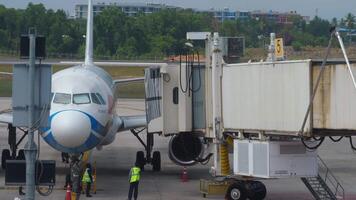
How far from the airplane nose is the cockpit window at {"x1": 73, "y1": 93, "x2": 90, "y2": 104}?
71 cm

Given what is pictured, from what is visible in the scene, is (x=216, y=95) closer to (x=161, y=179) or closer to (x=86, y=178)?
(x=86, y=178)

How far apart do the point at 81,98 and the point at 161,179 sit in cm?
515

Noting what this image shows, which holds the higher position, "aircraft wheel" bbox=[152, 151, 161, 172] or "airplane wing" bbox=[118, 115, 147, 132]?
"airplane wing" bbox=[118, 115, 147, 132]

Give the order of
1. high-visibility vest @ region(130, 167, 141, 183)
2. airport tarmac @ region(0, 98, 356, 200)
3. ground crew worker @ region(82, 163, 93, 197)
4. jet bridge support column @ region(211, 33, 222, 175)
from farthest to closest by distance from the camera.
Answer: airport tarmac @ region(0, 98, 356, 200)
ground crew worker @ region(82, 163, 93, 197)
high-visibility vest @ region(130, 167, 141, 183)
jet bridge support column @ region(211, 33, 222, 175)

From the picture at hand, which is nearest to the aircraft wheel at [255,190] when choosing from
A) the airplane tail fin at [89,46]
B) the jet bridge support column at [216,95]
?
the jet bridge support column at [216,95]

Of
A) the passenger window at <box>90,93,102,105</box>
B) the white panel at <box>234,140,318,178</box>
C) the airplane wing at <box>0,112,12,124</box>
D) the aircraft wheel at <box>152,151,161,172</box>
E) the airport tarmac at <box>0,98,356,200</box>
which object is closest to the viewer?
the white panel at <box>234,140,318,178</box>

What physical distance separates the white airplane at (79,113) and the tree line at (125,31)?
188ft

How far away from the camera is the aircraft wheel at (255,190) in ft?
72.7

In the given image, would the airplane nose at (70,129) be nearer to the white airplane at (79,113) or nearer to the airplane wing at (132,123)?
the white airplane at (79,113)

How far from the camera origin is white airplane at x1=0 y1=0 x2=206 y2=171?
2339 centimetres

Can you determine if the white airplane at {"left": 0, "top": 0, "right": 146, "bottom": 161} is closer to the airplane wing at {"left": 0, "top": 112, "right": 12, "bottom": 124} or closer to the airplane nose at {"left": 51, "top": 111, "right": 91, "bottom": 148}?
the airplane nose at {"left": 51, "top": 111, "right": 91, "bottom": 148}

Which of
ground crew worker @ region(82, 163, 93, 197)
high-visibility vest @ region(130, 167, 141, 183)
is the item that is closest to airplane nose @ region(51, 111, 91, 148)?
ground crew worker @ region(82, 163, 93, 197)

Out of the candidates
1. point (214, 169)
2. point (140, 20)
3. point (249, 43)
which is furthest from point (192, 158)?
point (140, 20)

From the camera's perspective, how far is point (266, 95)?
19.4 meters
